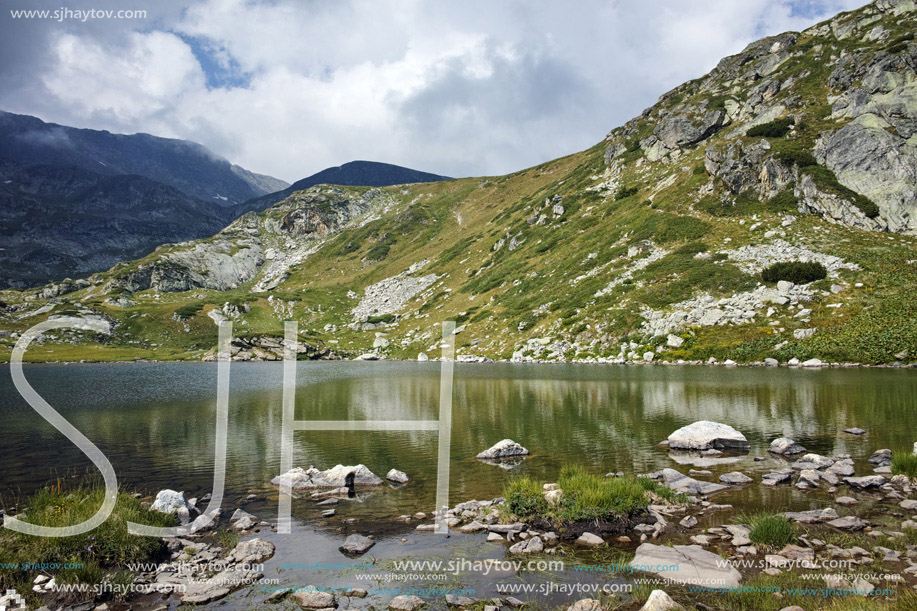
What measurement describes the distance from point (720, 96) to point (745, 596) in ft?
525

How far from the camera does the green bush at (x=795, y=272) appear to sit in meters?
68.8

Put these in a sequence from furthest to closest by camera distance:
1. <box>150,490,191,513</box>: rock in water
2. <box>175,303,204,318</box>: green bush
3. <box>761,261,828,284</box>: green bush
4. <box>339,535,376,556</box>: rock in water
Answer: <box>175,303,204,318</box>: green bush, <box>761,261,828,284</box>: green bush, <box>150,490,191,513</box>: rock in water, <box>339,535,376,556</box>: rock in water

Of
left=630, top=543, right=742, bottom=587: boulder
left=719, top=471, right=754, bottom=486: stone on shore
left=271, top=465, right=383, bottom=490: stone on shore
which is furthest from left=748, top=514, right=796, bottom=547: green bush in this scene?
left=271, top=465, right=383, bottom=490: stone on shore

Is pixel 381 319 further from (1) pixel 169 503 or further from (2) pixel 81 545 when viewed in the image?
(2) pixel 81 545

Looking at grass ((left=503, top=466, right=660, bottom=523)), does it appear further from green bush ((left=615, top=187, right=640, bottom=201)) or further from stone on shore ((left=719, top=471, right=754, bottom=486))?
green bush ((left=615, top=187, right=640, bottom=201))

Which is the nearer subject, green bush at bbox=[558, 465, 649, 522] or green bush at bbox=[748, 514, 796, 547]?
green bush at bbox=[748, 514, 796, 547]

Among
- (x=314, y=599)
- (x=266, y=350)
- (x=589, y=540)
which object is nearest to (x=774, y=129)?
(x=589, y=540)

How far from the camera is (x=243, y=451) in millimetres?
26578

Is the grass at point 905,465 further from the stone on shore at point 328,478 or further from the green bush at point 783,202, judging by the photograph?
the green bush at point 783,202

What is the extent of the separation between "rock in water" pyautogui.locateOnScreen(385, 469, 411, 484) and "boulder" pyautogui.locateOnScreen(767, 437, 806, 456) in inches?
726

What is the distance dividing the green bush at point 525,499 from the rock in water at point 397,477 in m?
6.25

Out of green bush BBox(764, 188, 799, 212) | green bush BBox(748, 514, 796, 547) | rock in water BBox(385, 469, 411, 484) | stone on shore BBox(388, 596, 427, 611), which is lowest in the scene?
rock in water BBox(385, 469, 411, 484)

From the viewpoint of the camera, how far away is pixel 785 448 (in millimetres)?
22094

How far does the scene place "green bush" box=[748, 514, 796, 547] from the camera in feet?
38.0
